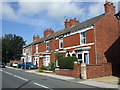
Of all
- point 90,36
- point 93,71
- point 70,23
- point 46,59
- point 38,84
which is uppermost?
point 70,23

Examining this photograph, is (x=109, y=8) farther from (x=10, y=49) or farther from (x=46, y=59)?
(x=10, y=49)

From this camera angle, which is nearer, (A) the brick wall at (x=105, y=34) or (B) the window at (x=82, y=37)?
(A) the brick wall at (x=105, y=34)

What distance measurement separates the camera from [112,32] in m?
22.6

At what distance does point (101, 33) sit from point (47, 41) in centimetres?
1471

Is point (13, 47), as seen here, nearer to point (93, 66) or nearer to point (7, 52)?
point (7, 52)

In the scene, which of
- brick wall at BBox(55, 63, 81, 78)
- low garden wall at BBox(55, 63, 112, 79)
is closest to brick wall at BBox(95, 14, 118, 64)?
low garden wall at BBox(55, 63, 112, 79)

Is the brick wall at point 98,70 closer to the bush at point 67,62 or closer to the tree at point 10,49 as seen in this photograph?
the bush at point 67,62

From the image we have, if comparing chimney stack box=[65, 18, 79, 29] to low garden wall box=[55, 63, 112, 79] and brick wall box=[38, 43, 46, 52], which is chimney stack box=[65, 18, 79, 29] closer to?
brick wall box=[38, 43, 46, 52]

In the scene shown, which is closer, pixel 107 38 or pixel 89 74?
pixel 89 74

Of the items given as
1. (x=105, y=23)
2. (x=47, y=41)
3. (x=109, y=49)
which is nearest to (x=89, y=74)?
(x=109, y=49)

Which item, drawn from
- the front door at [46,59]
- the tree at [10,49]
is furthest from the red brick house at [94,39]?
the tree at [10,49]

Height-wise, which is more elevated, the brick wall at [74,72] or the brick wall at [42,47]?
the brick wall at [42,47]

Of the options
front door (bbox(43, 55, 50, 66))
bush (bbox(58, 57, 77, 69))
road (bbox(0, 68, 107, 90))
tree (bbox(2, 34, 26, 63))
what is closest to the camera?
road (bbox(0, 68, 107, 90))

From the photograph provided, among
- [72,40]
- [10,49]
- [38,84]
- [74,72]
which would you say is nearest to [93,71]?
[74,72]
